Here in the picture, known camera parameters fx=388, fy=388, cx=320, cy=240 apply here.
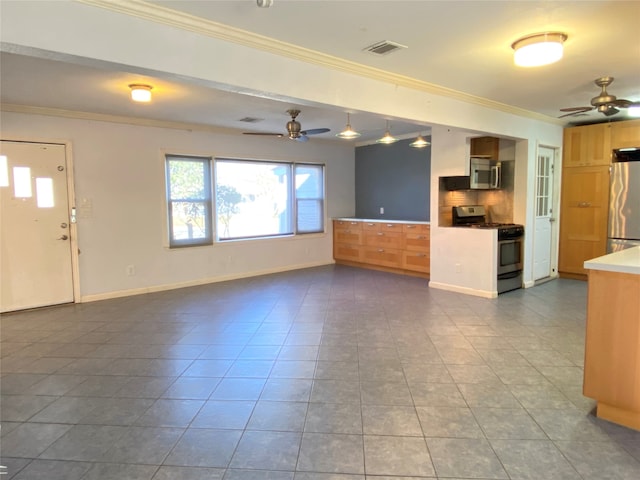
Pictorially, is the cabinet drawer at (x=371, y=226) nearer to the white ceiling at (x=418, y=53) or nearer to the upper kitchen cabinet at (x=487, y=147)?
the upper kitchen cabinet at (x=487, y=147)

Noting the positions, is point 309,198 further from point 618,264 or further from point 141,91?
point 618,264

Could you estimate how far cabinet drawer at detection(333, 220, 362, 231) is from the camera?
760cm

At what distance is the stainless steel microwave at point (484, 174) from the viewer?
546 cm

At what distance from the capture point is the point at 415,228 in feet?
21.5

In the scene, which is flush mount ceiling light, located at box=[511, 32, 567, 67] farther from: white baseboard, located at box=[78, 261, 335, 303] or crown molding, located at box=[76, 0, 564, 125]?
white baseboard, located at box=[78, 261, 335, 303]

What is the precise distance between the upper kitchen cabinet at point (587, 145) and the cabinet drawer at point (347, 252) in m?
3.78

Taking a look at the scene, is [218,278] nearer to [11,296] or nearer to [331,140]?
[11,296]

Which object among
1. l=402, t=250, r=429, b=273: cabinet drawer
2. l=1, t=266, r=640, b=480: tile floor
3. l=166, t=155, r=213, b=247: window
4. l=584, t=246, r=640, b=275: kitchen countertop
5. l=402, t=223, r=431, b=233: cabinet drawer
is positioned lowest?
l=1, t=266, r=640, b=480: tile floor

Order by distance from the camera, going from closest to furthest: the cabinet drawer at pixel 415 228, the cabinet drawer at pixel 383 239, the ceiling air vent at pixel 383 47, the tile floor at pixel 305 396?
the tile floor at pixel 305 396 → the ceiling air vent at pixel 383 47 → the cabinet drawer at pixel 415 228 → the cabinet drawer at pixel 383 239

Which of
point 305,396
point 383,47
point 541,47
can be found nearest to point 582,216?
point 541,47

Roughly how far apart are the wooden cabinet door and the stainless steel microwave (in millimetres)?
1357

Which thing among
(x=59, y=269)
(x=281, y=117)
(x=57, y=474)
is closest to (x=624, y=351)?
(x=57, y=474)

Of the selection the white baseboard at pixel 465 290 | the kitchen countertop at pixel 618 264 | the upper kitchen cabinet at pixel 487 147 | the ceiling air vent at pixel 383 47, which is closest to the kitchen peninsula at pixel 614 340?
the kitchen countertop at pixel 618 264

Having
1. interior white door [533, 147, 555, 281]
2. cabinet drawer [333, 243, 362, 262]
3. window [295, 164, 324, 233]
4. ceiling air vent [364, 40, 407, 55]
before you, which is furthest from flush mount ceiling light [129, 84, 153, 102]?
interior white door [533, 147, 555, 281]
